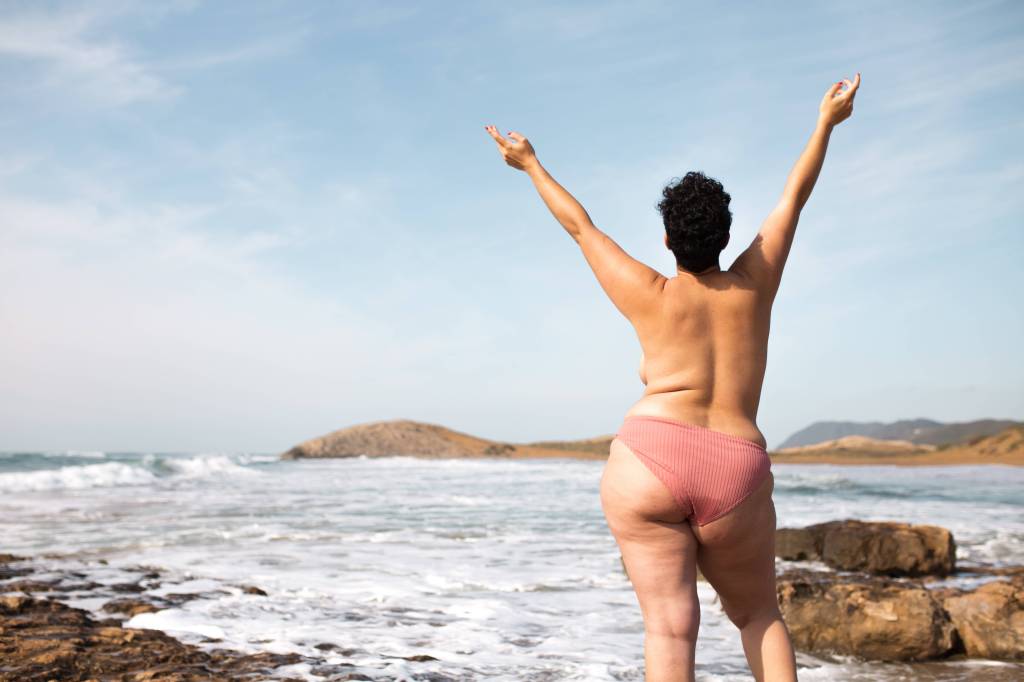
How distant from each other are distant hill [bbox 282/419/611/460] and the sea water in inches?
1398

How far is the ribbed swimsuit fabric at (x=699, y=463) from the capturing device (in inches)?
93.3

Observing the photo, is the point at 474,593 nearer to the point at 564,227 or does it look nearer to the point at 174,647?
the point at 174,647

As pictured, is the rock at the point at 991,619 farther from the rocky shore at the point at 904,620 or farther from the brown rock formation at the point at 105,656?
the brown rock formation at the point at 105,656

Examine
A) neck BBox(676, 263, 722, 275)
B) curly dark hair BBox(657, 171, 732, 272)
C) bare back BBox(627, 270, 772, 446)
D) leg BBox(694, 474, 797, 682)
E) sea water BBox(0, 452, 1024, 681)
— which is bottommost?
sea water BBox(0, 452, 1024, 681)

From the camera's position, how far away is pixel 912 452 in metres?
43.1

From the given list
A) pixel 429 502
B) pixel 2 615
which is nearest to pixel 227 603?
pixel 2 615

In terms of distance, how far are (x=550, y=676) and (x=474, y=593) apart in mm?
2600

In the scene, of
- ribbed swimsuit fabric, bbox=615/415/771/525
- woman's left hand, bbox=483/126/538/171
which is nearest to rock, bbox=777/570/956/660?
ribbed swimsuit fabric, bbox=615/415/771/525

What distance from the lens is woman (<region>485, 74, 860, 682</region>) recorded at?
240 centimetres

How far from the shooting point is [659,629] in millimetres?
2473

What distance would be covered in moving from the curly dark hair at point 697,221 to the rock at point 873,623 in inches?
124

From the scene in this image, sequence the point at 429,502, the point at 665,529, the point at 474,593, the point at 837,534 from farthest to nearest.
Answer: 1. the point at 429,502
2. the point at 837,534
3. the point at 474,593
4. the point at 665,529

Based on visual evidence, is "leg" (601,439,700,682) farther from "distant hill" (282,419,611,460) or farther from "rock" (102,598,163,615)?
"distant hill" (282,419,611,460)

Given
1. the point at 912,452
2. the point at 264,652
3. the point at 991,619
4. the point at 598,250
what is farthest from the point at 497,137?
the point at 912,452
